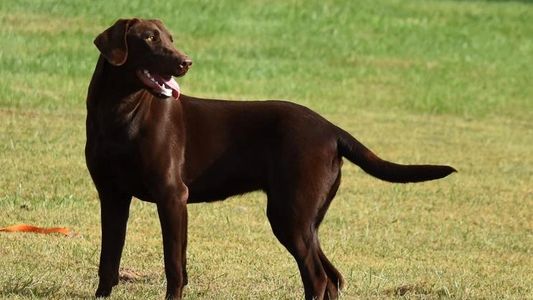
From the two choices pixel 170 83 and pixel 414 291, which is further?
pixel 414 291

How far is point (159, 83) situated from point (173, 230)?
774 millimetres

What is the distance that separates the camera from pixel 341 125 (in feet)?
61.9

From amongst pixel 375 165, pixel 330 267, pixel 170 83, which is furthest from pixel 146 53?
pixel 330 267

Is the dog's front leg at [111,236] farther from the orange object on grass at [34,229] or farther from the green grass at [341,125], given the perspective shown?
the orange object on grass at [34,229]

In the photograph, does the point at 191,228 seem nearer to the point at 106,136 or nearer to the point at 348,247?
the point at 348,247

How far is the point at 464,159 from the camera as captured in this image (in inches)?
652

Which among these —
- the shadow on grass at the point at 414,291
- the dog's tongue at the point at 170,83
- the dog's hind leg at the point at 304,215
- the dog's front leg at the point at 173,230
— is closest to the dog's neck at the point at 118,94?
the dog's tongue at the point at 170,83

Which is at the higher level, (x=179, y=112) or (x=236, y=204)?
(x=179, y=112)

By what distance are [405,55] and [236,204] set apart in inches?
534

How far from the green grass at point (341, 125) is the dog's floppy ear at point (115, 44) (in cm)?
138

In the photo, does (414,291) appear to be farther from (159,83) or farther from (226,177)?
(159,83)

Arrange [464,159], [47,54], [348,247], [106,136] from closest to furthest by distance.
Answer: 1. [106,136]
2. [348,247]
3. [464,159]
4. [47,54]

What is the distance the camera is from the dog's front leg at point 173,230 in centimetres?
741

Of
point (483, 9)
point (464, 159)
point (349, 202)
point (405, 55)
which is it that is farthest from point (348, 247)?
point (483, 9)
